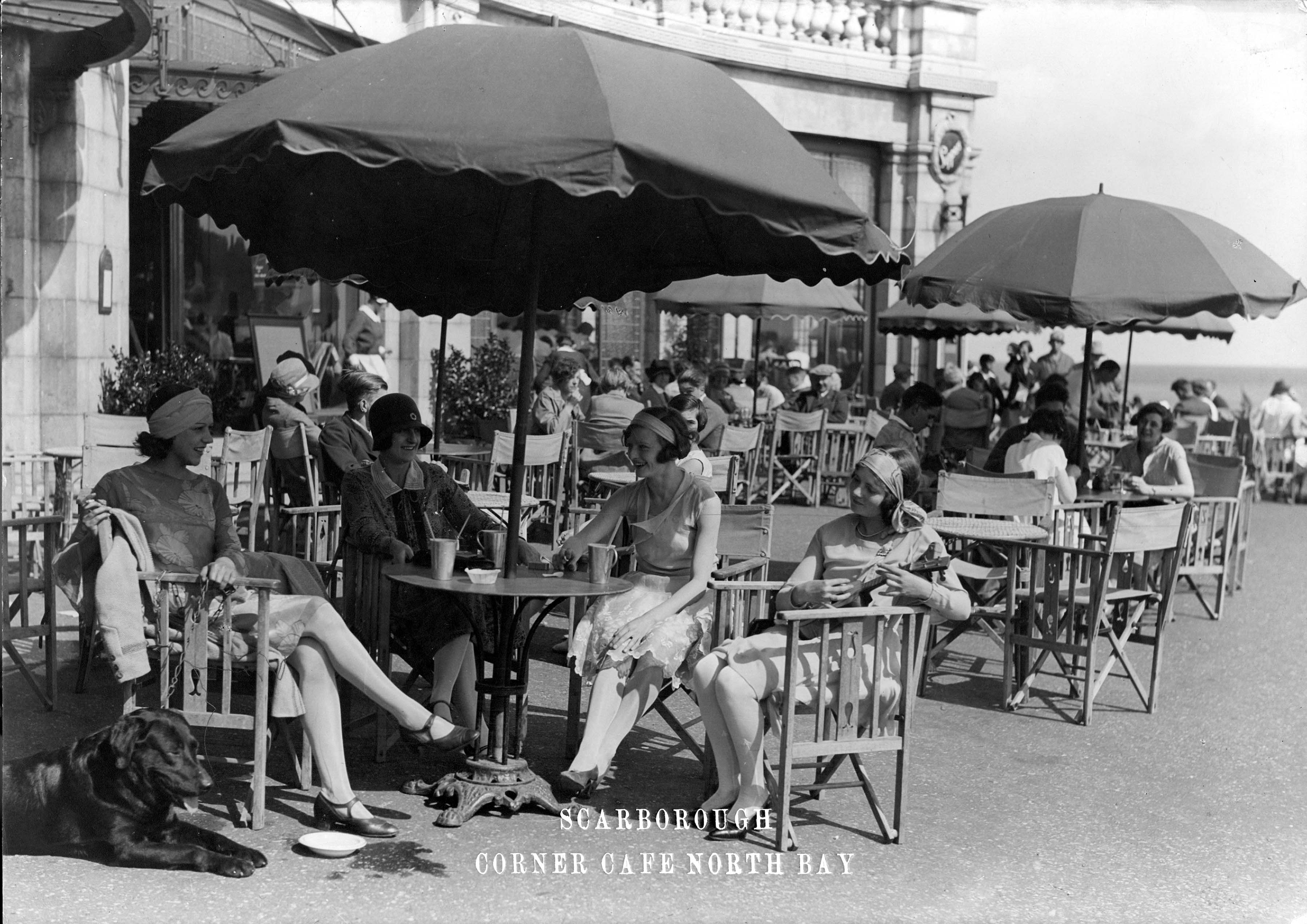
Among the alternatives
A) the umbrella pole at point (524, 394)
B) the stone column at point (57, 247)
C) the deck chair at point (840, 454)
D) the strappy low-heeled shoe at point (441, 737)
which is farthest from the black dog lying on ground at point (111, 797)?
the deck chair at point (840, 454)

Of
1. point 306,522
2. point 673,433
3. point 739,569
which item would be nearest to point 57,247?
point 306,522

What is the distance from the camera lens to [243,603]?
4.95 meters

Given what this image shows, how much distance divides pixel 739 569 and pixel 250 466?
4.11 m

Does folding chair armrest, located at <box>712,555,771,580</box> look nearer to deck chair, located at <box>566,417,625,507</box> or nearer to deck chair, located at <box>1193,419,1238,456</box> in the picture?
deck chair, located at <box>566,417,625,507</box>

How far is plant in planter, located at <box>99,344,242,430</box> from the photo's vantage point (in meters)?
11.0

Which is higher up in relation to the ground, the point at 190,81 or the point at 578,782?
the point at 190,81

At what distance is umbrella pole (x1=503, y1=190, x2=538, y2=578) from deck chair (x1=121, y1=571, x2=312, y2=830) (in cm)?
83

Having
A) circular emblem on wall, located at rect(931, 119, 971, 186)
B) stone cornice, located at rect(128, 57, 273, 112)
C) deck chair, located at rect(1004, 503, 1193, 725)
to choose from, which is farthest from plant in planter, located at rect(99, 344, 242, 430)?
circular emblem on wall, located at rect(931, 119, 971, 186)

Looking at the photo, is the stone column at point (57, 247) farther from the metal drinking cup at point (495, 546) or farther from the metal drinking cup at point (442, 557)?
the metal drinking cup at point (442, 557)

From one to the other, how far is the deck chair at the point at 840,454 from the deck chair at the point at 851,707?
9528 millimetres

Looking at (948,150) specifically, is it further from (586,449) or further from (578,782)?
(578,782)

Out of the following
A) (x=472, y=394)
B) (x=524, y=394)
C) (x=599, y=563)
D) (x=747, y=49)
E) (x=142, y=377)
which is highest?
(x=747, y=49)

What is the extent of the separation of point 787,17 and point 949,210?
150 inches

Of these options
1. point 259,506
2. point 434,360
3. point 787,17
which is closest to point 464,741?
point 259,506
